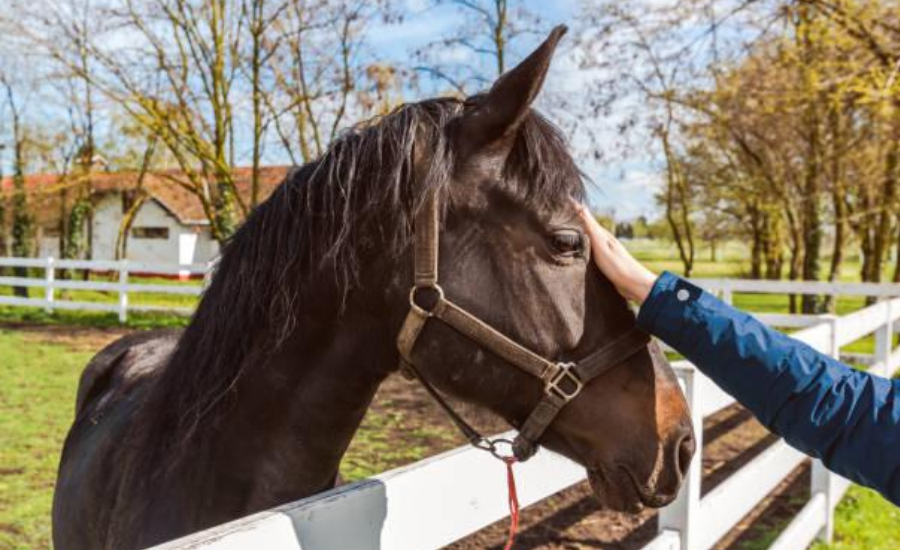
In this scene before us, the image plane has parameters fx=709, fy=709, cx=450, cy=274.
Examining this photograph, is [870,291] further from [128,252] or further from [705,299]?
[128,252]

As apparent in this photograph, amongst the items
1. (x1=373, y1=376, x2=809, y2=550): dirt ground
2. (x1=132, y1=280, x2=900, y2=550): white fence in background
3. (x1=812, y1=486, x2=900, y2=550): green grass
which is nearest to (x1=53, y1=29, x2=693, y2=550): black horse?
(x1=132, y1=280, x2=900, y2=550): white fence in background

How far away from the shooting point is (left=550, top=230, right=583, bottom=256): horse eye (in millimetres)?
1625

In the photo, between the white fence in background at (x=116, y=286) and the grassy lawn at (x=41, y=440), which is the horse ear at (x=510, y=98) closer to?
the grassy lawn at (x=41, y=440)

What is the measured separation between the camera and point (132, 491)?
2000mm

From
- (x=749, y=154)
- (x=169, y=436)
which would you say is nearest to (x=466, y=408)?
(x=169, y=436)

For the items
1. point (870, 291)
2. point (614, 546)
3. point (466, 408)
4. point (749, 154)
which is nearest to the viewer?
point (466, 408)

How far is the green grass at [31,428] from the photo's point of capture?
453 cm

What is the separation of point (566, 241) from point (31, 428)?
6933 millimetres

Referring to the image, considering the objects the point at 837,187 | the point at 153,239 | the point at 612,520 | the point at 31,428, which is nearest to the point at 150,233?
the point at 153,239

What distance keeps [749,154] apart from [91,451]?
18.2 meters

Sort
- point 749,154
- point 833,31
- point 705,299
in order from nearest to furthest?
point 705,299 → point 833,31 → point 749,154

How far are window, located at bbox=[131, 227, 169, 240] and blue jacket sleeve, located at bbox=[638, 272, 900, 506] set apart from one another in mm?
45748

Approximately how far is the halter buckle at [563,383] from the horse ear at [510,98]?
0.56 m

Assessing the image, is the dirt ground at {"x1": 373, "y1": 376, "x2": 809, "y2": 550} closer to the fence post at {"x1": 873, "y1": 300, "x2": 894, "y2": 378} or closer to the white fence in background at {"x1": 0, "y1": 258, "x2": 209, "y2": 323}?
the fence post at {"x1": 873, "y1": 300, "x2": 894, "y2": 378}
